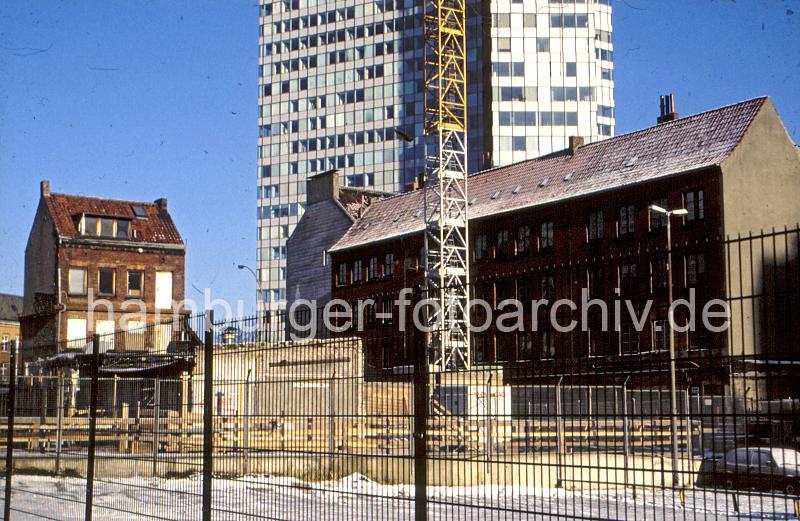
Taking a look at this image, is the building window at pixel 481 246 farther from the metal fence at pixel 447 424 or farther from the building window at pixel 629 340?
the building window at pixel 629 340

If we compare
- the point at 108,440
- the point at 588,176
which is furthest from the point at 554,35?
the point at 108,440

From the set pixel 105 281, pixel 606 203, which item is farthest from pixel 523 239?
pixel 105 281

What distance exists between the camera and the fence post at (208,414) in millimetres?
10852

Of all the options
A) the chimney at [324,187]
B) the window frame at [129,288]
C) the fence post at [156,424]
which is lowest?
the fence post at [156,424]

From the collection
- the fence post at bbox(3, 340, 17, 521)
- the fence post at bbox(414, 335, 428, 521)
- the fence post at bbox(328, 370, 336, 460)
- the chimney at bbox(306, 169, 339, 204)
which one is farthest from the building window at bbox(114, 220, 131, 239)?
the fence post at bbox(414, 335, 428, 521)

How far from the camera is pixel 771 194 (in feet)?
165

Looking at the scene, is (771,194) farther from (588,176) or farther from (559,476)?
(559,476)

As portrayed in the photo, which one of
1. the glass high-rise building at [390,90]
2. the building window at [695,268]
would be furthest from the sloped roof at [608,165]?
the building window at [695,268]

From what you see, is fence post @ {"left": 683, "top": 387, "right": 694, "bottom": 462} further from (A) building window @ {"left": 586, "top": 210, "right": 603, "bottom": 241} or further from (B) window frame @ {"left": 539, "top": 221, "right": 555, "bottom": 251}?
(B) window frame @ {"left": 539, "top": 221, "right": 555, "bottom": 251}

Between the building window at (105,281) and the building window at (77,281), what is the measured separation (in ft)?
3.20

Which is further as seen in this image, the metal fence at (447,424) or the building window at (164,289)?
the building window at (164,289)

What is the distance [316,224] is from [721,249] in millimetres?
81108

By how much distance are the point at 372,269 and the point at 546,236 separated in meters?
18.2

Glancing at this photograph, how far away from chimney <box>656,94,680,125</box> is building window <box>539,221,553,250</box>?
9.30 m
